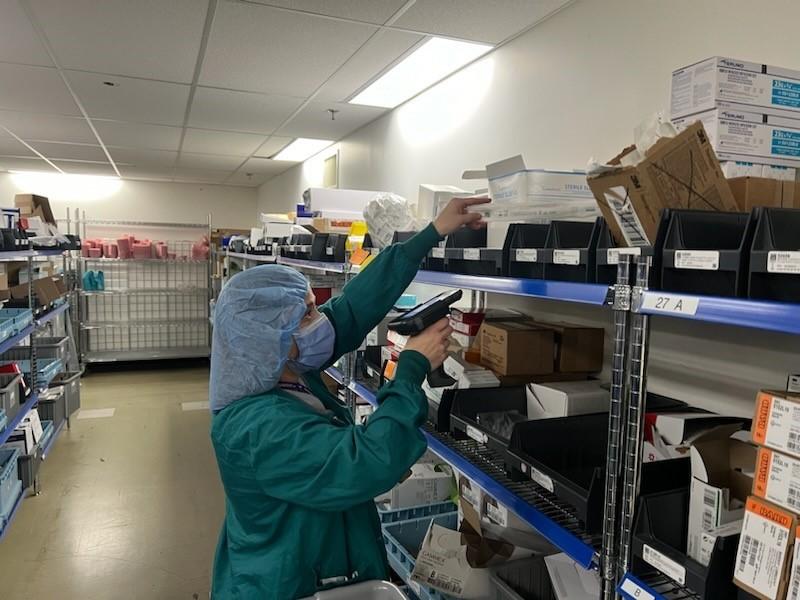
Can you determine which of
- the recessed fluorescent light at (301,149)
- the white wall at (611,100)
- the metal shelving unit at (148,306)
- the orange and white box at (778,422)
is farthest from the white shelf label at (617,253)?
the metal shelving unit at (148,306)

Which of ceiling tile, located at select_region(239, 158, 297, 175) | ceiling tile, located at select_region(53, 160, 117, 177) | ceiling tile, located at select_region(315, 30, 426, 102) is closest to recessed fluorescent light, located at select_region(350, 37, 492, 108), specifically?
ceiling tile, located at select_region(315, 30, 426, 102)

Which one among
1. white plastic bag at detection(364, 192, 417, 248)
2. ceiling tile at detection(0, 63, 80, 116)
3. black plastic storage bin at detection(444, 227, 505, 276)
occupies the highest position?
ceiling tile at detection(0, 63, 80, 116)

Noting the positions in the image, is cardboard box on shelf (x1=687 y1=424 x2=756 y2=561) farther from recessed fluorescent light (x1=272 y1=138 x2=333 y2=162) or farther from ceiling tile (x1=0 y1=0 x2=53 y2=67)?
recessed fluorescent light (x1=272 y1=138 x2=333 y2=162)

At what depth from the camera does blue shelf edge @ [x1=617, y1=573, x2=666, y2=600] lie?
0.98 meters

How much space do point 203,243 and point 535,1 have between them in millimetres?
6861

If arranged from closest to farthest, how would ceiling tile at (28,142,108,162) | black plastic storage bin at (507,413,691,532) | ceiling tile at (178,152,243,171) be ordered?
black plastic storage bin at (507,413,691,532) < ceiling tile at (28,142,108,162) < ceiling tile at (178,152,243,171)

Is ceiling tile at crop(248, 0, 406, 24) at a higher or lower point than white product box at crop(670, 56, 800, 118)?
higher

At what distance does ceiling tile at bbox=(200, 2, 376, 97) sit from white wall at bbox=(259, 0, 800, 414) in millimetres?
A: 646

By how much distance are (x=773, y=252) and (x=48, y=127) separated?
5.40 m

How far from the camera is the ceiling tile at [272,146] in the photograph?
5.05 m

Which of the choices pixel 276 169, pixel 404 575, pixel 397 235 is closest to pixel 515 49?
pixel 397 235

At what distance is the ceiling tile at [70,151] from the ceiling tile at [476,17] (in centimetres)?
455

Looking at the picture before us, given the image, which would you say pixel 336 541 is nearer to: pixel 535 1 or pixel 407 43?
pixel 535 1

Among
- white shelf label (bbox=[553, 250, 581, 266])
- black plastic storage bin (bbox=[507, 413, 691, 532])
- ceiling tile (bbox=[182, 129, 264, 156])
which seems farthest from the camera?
ceiling tile (bbox=[182, 129, 264, 156])
